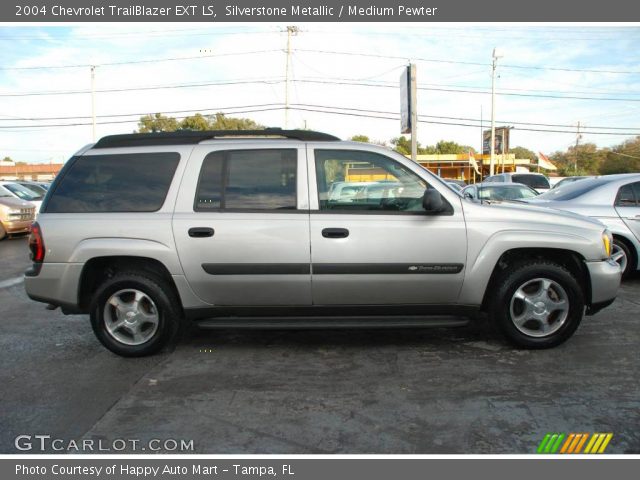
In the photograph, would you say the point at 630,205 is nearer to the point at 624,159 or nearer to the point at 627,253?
the point at 627,253

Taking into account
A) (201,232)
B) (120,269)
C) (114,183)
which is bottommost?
(120,269)

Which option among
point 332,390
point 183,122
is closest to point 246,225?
point 332,390

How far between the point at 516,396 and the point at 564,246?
4.80 feet

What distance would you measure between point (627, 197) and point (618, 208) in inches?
9.8

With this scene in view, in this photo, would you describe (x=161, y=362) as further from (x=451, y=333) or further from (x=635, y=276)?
(x=635, y=276)

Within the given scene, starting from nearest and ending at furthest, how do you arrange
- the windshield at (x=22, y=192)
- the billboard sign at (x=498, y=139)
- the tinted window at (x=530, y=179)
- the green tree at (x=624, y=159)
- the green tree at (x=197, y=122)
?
the windshield at (x=22, y=192) → the tinted window at (x=530, y=179) → the billboard sign at (x=498, y=139) → the green tree at (x=197, y=122) → the green tree at (x=624, y=159)

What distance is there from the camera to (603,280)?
4.31 m

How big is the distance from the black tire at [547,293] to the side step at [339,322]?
317 millimetres

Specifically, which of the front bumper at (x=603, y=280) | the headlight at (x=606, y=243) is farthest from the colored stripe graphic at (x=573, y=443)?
the headlight at (x=606, y=243)

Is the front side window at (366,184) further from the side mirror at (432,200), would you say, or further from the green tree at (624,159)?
the green tree at (624,159)

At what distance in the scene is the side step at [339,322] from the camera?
4184 mm

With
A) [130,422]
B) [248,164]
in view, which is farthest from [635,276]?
[130,422]

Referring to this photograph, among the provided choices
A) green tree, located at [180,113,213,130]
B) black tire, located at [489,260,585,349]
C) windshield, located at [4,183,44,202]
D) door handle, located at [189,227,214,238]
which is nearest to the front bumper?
black tire, located at [489,260,585,349]

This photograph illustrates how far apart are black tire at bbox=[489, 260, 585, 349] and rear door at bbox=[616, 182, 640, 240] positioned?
3.19m
